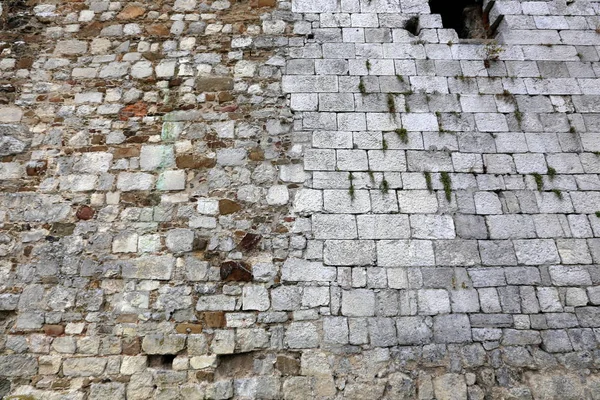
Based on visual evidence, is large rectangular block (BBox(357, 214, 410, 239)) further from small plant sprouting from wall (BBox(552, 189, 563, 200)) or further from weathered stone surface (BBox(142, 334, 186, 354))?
weathered stone surface (BBox(142, 334, 186, 354))

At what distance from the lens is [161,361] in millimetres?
3449

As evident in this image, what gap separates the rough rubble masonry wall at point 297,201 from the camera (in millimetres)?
3420

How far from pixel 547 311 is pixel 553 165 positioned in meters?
1.34

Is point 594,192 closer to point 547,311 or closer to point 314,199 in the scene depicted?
point 547,311

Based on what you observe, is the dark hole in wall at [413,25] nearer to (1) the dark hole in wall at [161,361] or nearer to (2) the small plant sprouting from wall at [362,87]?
(2) the small plant sprouting from wall at [362,87]

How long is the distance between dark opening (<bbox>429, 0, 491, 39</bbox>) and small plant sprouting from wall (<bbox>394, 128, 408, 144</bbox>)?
167 cm

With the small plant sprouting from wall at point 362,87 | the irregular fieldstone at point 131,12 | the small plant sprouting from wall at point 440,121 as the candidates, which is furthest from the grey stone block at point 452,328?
the irregular fieldstone at point 131,12

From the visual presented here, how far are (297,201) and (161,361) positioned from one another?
1.70 m

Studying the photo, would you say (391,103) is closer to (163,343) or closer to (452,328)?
(452,328)

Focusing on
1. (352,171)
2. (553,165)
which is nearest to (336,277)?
(352,171)

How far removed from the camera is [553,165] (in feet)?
13.1

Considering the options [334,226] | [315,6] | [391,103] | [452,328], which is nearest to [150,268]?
[334,226]

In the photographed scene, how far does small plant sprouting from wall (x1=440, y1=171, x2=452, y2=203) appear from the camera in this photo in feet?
12.7

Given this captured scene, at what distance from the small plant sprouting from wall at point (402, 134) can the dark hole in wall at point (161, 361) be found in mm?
2697
